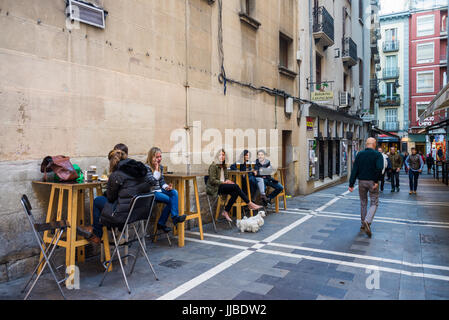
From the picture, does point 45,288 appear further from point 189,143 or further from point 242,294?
point 189,143

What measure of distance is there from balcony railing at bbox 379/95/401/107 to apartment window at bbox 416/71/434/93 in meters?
2.21

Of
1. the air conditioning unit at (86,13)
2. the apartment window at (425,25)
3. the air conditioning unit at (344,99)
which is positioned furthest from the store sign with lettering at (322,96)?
the apartment window at (425,25)

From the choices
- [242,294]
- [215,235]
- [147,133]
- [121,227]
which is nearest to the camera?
[242,294]

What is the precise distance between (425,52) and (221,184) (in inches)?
1548

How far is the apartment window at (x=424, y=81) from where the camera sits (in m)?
37.9

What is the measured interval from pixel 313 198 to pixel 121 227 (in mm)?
8847

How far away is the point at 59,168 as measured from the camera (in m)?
4.39

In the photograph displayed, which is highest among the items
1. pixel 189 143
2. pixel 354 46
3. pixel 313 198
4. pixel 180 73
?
pixel 354 46

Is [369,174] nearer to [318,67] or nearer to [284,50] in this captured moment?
[284,50]

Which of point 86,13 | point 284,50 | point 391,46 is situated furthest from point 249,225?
point 391,46

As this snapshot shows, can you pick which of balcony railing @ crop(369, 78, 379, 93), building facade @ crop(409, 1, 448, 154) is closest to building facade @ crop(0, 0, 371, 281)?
balcony railing @ crop(369, 78, 379, 93)

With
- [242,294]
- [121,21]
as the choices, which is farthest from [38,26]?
[242,294]

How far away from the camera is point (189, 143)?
736cm

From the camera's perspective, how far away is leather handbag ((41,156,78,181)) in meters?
4.38
